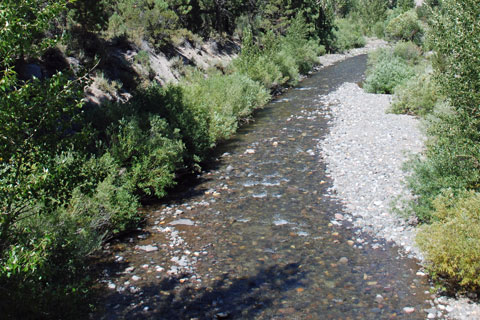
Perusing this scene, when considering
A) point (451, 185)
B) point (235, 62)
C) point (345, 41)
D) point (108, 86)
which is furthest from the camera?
point (345, 41)

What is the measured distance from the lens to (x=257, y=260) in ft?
27.7

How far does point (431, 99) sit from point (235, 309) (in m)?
14.1

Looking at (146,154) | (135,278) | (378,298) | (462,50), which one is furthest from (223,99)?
(378,298)

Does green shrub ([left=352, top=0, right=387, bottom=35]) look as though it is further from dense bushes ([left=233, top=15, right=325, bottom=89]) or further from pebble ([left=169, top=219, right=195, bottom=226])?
pebble ([left=169, top=219, right=195, bottom=226])

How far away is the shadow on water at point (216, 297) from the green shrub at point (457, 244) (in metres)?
2.37

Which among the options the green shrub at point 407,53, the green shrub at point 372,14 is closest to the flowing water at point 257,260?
the green shrub at point 407,53

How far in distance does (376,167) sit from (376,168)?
3.7 inches

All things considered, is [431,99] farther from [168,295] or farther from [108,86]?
[168,295]

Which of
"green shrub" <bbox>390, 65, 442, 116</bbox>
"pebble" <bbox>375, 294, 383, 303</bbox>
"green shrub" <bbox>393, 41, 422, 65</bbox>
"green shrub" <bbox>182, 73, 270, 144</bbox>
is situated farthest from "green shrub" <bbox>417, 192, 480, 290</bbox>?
"green shrub" <bbox>393, 41, 422, 65</bbox>

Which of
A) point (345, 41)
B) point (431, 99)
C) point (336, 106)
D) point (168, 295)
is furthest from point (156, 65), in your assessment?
point (345, 41)

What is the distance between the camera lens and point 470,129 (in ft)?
26.8

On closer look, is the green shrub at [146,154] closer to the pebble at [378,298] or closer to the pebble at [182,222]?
the pebble at [182,222]

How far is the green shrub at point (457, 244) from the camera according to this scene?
6.44 meters

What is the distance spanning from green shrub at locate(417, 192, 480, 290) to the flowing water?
0.66m
